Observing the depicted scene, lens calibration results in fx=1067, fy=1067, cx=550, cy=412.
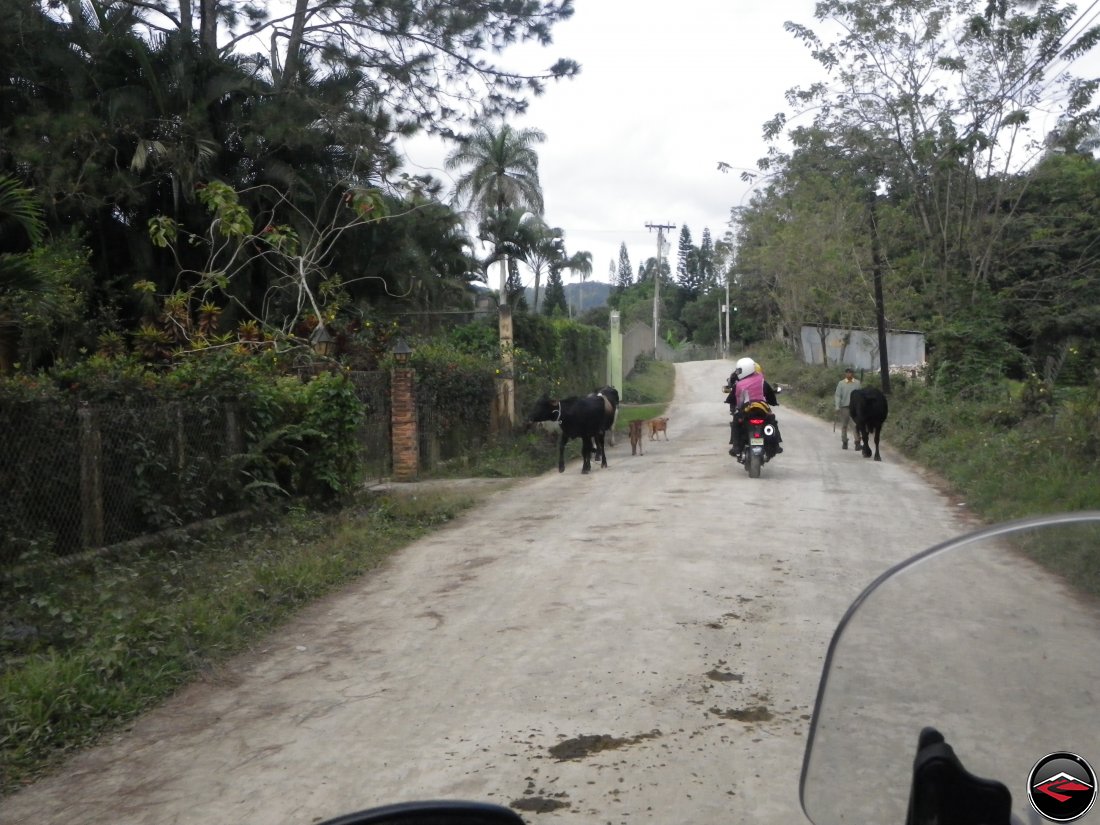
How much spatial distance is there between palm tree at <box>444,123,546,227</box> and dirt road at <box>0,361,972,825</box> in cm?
2657

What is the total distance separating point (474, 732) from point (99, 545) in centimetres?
522

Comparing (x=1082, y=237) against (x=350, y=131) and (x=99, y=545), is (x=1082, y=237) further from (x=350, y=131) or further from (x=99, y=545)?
(x=99, y=545)

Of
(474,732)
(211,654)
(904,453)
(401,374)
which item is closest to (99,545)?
(211,654)

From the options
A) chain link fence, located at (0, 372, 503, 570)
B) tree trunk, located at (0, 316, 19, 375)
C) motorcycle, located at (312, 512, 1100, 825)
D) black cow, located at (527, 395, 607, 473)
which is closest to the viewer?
motorcycle, located at (312, 512, 1100, 825)

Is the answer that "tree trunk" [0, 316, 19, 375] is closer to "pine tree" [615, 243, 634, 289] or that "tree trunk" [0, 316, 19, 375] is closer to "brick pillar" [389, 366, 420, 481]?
"brick pillar" [389, 366, 420, 481]

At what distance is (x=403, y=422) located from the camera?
53.9ft

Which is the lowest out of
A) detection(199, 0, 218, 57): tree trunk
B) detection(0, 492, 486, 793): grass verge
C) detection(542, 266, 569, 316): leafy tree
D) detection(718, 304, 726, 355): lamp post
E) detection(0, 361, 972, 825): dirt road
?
detection(0, 361, 972, 825): dirt road

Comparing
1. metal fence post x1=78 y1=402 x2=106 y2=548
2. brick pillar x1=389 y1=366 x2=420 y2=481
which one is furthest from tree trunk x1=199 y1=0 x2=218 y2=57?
metal fence post x1=78 y1=402 x2=106 y2=548

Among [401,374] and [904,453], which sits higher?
[401,374]

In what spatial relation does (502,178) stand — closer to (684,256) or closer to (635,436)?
(635,436)

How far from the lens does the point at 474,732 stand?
17.7 feet

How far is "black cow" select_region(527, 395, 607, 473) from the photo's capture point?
17891mm

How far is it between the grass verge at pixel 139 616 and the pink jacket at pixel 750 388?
296 inches

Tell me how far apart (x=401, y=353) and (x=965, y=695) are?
1456cm
